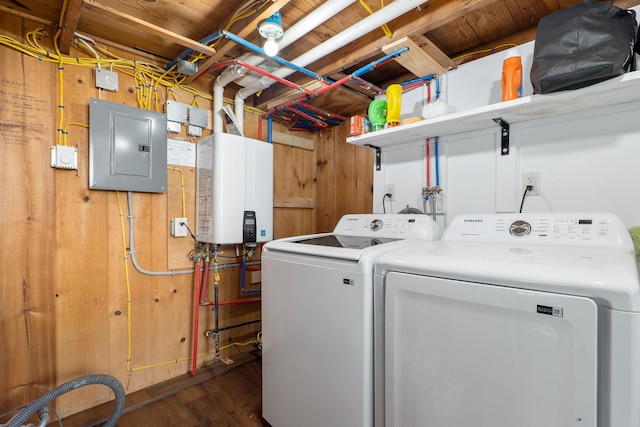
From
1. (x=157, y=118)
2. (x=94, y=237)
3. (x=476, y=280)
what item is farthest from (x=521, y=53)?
(x=94, y=237)

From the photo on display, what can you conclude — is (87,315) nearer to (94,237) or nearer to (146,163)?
(94,237)

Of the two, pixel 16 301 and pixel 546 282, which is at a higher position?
pixel 546 282

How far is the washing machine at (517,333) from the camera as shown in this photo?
71 cm

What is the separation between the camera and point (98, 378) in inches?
61.9

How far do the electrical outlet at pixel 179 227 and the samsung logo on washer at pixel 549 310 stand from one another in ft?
6.63

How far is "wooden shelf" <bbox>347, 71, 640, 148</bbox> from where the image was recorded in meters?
1.17

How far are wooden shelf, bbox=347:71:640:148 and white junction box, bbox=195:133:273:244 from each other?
0.77m

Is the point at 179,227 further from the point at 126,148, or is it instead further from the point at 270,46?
the point at 270,46

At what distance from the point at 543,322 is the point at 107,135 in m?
2.19

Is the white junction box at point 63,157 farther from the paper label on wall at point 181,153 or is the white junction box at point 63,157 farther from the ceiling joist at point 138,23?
the ceiling joist at point 138,23

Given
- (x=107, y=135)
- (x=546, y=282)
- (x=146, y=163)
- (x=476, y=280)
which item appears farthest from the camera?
(x=146, y=163)

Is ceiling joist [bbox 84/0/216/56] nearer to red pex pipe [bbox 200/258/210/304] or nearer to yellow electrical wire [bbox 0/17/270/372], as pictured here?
yellow electrical wire [bbox 0/17/270/372]

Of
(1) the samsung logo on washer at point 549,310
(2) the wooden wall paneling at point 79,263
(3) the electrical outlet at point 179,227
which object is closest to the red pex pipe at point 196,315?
(3) the electrical outlet at point 179,227

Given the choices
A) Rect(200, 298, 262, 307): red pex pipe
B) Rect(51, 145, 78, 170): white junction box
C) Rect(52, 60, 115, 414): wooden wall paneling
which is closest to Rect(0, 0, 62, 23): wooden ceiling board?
Rect(52, 60, 115, 414): wooden wall paneling
